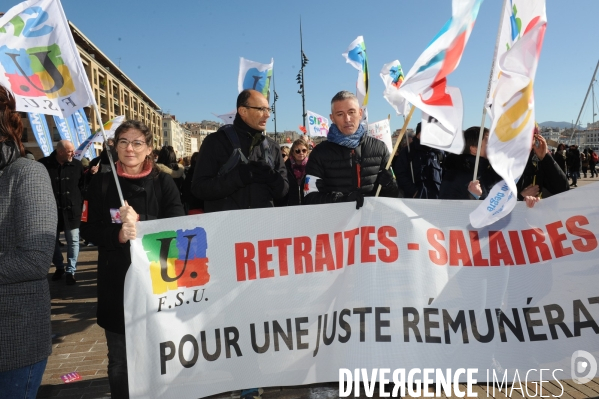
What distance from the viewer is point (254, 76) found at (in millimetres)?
7215

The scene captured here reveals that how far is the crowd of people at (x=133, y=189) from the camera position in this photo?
6.13 feet

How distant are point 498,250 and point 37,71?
302cm

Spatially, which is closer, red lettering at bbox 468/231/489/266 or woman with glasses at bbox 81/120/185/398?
woman with glasses at bbox 81/120/185/398

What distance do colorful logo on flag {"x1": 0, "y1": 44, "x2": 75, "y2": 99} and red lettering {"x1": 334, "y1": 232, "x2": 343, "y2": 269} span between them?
6.07 ft

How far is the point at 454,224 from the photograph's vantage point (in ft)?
10.3

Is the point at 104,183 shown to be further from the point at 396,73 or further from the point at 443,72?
the point at 396,73

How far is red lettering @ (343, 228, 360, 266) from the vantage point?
121 inches

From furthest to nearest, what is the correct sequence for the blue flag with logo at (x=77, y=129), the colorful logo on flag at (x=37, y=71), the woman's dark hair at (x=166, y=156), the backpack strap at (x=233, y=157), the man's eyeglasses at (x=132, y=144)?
the blue flag with logo at (x=77, y=129)
the woman's dark hair at (x=166, y=156)
the backpack strap at (x=233, y=157)
the man's eyeglasses at (x=132, y=144)
the colorful logo on flag at (x=37, y=71)

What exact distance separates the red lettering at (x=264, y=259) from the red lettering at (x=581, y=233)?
6.51 feet

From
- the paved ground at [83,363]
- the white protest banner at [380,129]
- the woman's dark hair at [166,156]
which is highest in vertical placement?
the white protest banner at [380,129]

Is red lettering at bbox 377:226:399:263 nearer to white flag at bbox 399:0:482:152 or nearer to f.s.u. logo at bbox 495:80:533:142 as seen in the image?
white flag at bbox 399:0:482:152

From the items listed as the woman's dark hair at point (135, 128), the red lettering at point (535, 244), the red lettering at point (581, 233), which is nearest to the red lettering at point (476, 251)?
the red lettering at point (535, 244)

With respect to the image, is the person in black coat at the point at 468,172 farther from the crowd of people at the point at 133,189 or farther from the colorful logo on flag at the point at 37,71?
the colorful logo on flag at the point at 37,71

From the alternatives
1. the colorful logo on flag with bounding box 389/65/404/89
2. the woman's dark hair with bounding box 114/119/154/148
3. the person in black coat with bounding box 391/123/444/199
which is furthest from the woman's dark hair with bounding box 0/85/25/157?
the colorful logo on flag with bounding box 389/65/404/89
